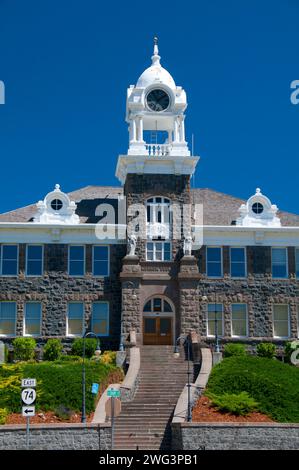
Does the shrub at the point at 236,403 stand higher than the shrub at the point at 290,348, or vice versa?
the shrub at the point at 290,348

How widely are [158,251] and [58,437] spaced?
16858 mm

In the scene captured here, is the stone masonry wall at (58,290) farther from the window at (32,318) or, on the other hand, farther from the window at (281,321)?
the window at (281,321)

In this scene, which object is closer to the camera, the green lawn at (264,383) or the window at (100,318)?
the green lawn at (264,383)

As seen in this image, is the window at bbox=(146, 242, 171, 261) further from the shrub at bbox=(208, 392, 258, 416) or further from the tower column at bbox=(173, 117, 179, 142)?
the shrub at bbox=(208, 392, 258, 416)

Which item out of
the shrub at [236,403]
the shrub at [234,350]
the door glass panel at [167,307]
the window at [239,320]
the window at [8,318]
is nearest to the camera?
the shrub at [236,403]

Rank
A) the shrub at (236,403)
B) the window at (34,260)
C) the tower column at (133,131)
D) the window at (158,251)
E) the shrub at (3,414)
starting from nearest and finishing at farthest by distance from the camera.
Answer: the shrub at (3,414) < the shrub at (236,403) < the window at (158,251) < the window at (34,260) < the tower column at (133,131)

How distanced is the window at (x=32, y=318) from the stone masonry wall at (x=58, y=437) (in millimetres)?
14581

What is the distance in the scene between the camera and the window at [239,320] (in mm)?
46969

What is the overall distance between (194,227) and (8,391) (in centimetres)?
1622

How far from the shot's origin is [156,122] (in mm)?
48875

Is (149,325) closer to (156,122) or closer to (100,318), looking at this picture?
(100,318)

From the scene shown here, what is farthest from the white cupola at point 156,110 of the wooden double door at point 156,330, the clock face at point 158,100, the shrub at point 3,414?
the shrub at point 3,414

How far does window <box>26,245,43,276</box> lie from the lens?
46812 millimetres
